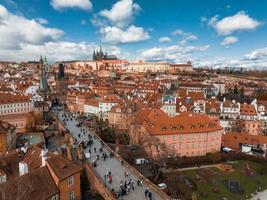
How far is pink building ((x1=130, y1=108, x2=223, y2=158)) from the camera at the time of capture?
135 ft

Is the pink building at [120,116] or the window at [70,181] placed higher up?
the window at [70,181]

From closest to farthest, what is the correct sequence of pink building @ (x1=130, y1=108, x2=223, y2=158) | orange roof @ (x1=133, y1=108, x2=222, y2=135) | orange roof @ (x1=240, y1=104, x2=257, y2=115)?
pink building @ (x1=130, y1=108, x2=223, y2=158) < orange roof @ (x1=133, y1=108, x2=222, y2=135) < orange roof @ (x1=240, y1=104, x2=257, y2=115)

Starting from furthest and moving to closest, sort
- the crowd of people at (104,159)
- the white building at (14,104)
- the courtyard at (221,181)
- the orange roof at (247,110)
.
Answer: the orange roof at (247,110)
the white building at (14,104)
the courtyard at (221,181)
the crowd of people at (104,159)

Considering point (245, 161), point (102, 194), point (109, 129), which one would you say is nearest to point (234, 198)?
point (245, 161)

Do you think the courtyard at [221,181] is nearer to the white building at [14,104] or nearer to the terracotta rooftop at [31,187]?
the terracotta rooftop at [31,187]

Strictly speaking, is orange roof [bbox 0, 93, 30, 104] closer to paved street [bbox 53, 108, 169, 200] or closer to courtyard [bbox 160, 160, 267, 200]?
paved street [bbox 53, 108, 169, 200]

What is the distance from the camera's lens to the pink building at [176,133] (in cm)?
4106

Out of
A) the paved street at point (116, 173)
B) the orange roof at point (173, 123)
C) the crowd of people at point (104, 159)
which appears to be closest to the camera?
the paved street at point (116, 173)

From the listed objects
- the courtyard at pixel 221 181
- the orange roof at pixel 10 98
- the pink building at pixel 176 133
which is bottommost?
the courtyard at pixel 221 181

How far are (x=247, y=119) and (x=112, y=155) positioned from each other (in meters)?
37.8

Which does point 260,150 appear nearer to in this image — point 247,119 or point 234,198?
point 247,119

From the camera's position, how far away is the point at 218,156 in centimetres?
4306

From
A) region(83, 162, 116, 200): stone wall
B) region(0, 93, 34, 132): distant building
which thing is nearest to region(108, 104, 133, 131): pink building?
region(0, 93, 34, 132): distant building

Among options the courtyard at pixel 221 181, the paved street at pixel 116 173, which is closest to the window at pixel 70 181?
the paved street at pixel 116 173
